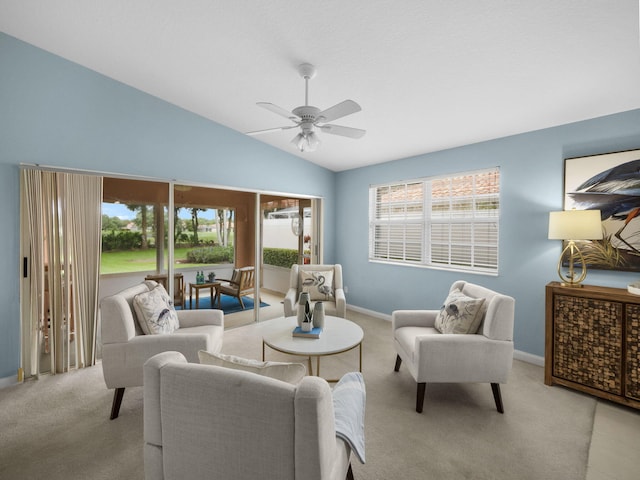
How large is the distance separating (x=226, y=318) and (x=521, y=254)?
371 centimetres

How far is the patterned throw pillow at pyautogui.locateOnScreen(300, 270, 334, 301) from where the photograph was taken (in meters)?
4.00

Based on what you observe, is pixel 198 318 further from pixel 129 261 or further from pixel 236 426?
pixel 236 426

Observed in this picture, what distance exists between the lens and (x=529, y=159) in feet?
10.7

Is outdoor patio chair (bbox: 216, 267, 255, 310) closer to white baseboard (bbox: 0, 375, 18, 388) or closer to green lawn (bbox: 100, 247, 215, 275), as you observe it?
green lawn (bbox: 100, 247, 215, 275)

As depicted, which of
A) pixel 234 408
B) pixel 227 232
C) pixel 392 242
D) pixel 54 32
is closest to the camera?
pixel 234 408

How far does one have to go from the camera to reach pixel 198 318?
2.85 metres

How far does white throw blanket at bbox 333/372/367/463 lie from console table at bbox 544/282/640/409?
223 centimetres

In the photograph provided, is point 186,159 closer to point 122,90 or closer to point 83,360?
point 122,90

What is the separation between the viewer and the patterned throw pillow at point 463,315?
2.39m

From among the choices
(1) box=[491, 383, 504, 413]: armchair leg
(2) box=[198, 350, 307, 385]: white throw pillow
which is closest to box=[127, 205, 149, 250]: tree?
(2) box=[198, 350, 307, 385]: white throw pillow

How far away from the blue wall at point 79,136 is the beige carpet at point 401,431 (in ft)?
2.89

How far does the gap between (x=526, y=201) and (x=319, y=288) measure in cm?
254

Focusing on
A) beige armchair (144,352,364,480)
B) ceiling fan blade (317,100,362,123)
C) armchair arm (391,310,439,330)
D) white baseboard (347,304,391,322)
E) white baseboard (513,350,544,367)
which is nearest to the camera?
beige armchair (144,352,364,480)

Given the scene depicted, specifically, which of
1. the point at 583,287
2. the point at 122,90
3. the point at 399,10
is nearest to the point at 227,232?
the point at 122,90
